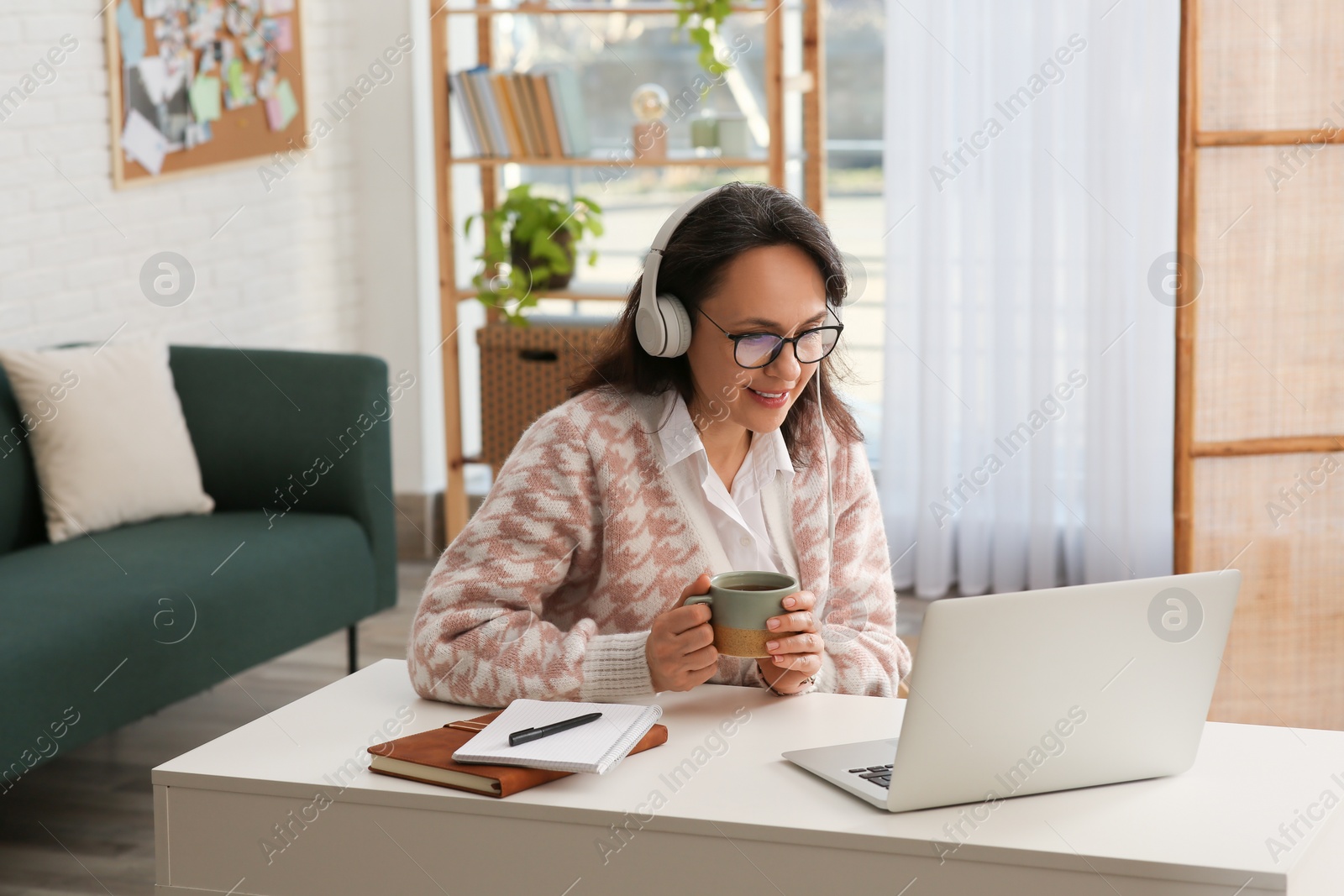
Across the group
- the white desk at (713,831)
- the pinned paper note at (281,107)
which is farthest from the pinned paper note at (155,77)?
the white desk at (713,831)

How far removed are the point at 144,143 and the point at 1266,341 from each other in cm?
274

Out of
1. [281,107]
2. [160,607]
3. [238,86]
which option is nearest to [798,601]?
[160,607]

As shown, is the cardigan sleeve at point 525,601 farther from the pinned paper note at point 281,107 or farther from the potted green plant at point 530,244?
the pinned paper note at point 281,107

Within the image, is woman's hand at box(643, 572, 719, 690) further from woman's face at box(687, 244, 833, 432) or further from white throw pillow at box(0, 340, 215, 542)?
white throw pillow at box(0, 340, 215, 542)

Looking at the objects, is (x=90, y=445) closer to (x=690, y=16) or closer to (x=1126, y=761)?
(x=690, y=16)

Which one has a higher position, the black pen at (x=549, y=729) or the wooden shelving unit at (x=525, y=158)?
the wooden shelving unit at (x=525, y=158)

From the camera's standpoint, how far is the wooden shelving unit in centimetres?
400

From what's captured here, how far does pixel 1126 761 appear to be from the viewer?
50.0 inches

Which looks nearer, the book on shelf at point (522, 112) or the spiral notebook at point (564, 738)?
the spiral notebook at point (564, 738)

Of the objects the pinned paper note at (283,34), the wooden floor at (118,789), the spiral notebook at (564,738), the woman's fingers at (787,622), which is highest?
the pinned paper note at (283,34)

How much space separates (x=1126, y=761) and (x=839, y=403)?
0.68 metres

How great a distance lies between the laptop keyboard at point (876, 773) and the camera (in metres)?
1.26

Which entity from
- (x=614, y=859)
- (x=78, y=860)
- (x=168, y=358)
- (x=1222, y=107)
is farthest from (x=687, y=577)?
(x=168, y=358)

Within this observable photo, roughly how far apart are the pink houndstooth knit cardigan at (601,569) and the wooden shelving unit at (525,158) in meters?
2.38
